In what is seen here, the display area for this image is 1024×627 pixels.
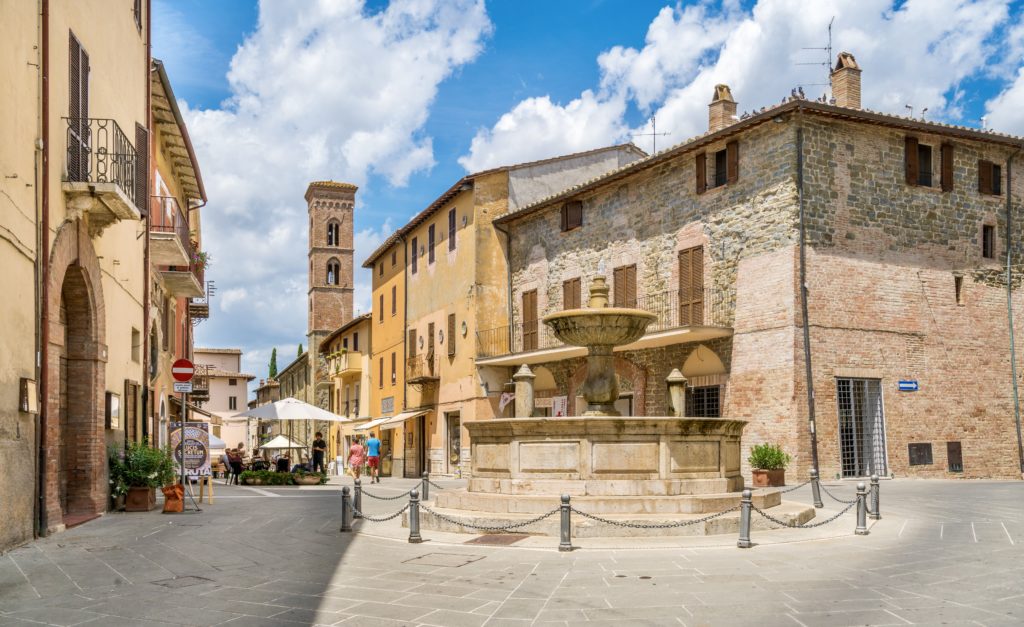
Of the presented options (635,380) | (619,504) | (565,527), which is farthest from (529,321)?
(565,527)

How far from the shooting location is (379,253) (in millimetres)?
41344

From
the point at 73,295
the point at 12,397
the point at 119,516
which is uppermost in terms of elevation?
the point at 73,295

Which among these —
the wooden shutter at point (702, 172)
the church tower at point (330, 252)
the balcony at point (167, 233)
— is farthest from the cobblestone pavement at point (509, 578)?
the church tower at point (330, 252)

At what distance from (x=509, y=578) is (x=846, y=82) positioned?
17.7 metres

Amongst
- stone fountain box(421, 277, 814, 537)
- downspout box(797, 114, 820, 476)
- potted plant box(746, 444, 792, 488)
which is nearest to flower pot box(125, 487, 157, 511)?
stone fountain box(421, 277, 814, 537)

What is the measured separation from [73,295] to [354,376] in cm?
3368

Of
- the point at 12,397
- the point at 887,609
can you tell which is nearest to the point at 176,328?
the point at 12,397

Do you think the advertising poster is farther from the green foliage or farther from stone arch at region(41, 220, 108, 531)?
the green foliage

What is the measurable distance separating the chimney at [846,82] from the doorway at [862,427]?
655 centimetres

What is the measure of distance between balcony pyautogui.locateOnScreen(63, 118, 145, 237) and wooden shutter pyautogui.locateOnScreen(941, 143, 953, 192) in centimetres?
1714

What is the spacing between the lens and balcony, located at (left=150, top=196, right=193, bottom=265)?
1841 centimetres

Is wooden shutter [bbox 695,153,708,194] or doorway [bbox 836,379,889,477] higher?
wooden shutter [bbox 695,153,708,194]

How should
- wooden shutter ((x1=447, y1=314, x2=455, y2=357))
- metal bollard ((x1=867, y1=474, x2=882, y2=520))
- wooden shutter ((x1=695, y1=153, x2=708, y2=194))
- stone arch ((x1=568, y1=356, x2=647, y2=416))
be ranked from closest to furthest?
metal bollard ((x1=867, y1=474, x2=882, y2=520)), wooden shutter ((x1=695, y1=153, x2=708, y2=194)), stone arch ((x1=568, y1=356, x2=647, y2=416)), wooden shutter ((x1=447, y1=314, x2=455, y2=357))

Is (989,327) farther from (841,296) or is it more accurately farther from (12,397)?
(12,397)
